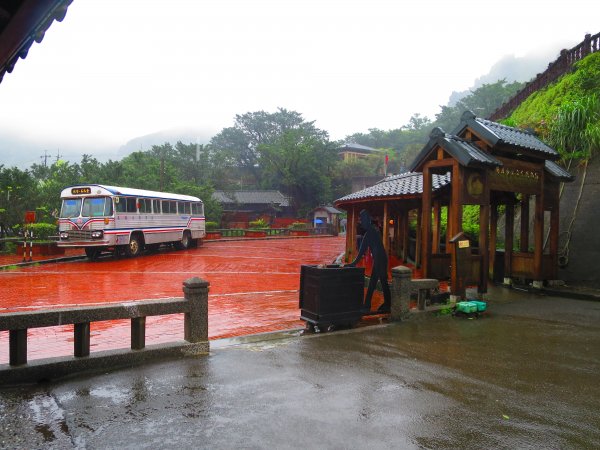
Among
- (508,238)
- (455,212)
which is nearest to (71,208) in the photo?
(455,212)

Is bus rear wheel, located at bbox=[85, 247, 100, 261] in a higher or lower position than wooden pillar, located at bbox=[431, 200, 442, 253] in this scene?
lower

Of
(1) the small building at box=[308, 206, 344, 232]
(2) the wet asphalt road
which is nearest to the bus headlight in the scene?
(2) the wet asphalt road

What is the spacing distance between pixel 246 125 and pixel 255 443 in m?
61.1

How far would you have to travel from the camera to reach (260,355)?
18.4 ft

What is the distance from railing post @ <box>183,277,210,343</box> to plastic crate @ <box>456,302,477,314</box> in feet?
15.0

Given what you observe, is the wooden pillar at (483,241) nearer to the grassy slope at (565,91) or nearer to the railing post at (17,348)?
the railing post at (17,348)

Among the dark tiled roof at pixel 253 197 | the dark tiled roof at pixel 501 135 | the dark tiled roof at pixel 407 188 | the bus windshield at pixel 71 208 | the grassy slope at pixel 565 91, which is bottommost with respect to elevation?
the bus windshield at pixel 71 208

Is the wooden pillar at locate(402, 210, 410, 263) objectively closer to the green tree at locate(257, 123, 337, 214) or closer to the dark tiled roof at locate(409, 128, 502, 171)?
the dark tiled roof at locate(409, 128, 502, 171)

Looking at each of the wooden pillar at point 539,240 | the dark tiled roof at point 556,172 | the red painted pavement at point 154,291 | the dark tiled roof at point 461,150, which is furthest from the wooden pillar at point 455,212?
the dark tiled roof at point 556,172

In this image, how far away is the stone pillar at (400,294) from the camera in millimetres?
7527

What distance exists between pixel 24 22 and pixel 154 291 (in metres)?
8.80

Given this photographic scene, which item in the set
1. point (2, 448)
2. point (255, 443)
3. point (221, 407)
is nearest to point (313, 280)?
point (221, 407)

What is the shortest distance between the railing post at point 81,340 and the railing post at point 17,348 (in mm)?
510

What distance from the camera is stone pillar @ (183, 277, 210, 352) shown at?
5.71 meters
